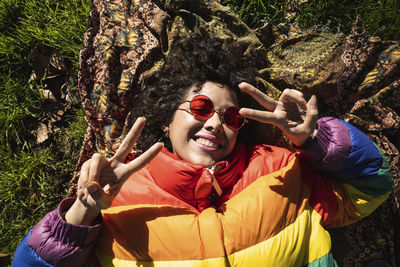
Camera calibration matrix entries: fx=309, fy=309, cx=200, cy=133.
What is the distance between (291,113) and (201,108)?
1.85 ft

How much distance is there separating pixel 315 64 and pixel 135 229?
1.79 metres

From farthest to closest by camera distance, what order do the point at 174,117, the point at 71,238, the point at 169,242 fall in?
the point at 174,117 < the point at 169,242 < the point at 71,238

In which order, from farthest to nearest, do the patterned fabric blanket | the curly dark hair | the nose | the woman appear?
the patterned fabric blanket, the curly dark hair, the nose, the woman

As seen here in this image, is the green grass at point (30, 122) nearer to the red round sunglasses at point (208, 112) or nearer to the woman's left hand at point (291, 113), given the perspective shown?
the red round sunglasses at point (208, 112)

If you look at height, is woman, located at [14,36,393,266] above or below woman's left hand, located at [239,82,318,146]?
below

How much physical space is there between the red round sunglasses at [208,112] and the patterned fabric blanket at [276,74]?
486 mm

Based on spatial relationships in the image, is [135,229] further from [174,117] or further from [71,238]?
[174,117]

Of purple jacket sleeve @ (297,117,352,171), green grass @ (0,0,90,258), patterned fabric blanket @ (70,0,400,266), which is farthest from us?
green grass @ (0,0,90,258)

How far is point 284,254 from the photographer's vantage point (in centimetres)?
181

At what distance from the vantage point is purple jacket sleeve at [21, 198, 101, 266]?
5.40 ft

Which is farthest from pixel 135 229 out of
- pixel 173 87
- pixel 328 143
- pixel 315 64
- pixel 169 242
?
pixel 315 64

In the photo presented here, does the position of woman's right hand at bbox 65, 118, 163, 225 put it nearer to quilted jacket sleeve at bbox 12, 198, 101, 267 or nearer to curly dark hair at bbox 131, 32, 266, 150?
quilted jacket sleeve at bbox 12, 198, 101, 267

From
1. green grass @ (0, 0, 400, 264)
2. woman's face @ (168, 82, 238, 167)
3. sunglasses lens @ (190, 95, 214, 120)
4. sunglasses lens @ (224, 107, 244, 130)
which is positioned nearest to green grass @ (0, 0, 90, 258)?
green grass @ (0, 0, 400, 264)

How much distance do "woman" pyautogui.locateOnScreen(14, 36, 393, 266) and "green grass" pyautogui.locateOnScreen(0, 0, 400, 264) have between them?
112 centimetres
